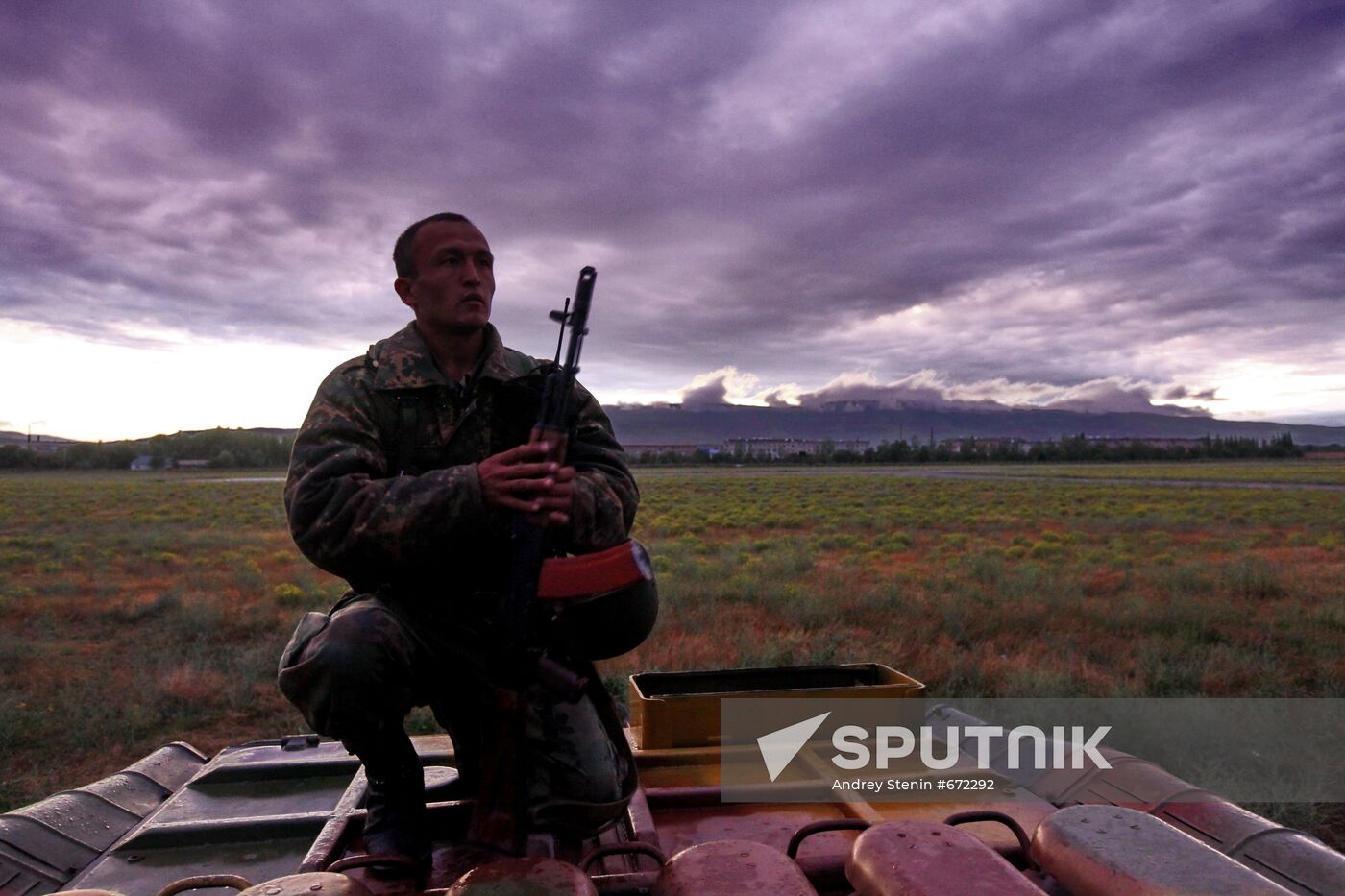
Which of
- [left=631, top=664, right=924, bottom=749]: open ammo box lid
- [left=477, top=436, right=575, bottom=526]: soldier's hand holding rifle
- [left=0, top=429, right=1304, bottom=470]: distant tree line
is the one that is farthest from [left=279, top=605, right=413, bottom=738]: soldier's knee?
[left=0, top=429, right=1304, bottom=470]: distant tree line

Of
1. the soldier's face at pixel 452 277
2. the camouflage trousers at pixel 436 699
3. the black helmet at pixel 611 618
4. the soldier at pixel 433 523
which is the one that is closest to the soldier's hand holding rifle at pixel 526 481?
the soldier at pixel 433 523

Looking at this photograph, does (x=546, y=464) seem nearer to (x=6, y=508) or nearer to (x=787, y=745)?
(x=787, y=745)

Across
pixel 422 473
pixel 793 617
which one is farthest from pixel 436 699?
pixel 793 617

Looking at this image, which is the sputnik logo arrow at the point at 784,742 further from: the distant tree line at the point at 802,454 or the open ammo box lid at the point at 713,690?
the distant tree line at the point at 802,454

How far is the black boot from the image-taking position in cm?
223

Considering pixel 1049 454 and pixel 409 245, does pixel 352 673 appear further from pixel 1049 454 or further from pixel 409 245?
pixel 1049 454

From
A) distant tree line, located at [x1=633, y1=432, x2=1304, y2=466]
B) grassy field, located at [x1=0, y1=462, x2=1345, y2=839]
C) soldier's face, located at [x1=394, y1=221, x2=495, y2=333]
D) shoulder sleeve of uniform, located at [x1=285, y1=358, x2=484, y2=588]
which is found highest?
soldier's face, located at [x1=394, y1=221, x2=495, y2=333]

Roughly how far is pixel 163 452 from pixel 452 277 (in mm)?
129630

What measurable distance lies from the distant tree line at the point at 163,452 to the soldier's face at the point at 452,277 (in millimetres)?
104822

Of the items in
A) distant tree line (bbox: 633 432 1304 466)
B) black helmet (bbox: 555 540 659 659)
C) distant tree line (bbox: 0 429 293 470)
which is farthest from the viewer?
distant tree line (bbox: 633 432 1304 466)

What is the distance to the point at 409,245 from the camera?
9.57 feet

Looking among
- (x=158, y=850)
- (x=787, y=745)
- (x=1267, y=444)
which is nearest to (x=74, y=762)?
(x=158, y=850)

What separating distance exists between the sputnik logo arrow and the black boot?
4.18ft

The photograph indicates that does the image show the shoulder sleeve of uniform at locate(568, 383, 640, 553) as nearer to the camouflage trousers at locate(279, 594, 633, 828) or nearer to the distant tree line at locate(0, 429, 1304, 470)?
the camouflage trousers at locate(279, 594, 633, 828)
